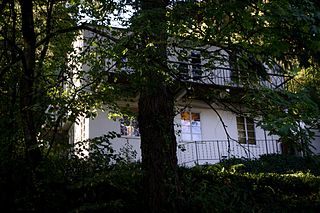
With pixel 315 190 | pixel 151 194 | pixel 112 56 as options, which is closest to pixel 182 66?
pixel 112 56

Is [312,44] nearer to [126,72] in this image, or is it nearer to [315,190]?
[126,72]

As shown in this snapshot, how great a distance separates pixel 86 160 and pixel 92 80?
1772 mm

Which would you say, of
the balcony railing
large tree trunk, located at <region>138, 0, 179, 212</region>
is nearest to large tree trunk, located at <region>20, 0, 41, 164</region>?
large tree trunk, located at <region>138, 0, 179, 212</region>

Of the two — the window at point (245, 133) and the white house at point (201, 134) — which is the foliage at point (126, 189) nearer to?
the white house at point (201, 134)

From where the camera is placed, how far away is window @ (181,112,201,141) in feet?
61.1

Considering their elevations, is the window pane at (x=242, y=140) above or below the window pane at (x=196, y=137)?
below

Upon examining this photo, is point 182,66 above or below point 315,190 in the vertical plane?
above

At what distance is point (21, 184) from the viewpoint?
8.10m

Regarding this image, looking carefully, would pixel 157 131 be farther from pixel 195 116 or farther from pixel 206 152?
pixel 195 116

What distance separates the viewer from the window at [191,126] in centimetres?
1861

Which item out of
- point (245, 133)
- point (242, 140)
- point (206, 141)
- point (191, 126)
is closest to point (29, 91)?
point (206, 141)

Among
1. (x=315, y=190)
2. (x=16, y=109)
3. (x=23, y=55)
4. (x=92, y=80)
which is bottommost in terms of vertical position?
(x=315, y=190)

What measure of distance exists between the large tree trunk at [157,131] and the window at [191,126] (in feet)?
33.9

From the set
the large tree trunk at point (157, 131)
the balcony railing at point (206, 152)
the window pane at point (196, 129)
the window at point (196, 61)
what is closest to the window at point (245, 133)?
the balcony railing at point (206, 152)
